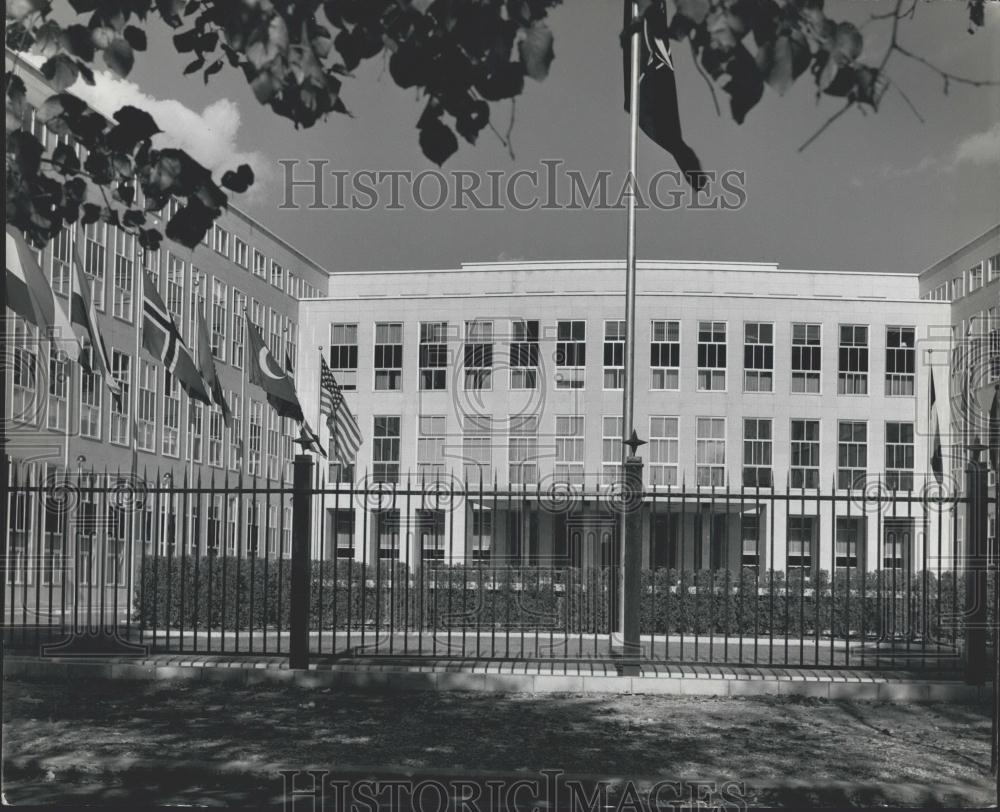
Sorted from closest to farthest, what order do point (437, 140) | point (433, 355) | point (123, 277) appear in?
point (437, 140) → point (123, 277) → point (433, 355)

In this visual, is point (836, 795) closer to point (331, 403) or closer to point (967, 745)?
point (967, 745)

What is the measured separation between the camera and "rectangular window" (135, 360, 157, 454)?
4066 cm

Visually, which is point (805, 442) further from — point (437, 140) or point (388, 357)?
point (437, 140)

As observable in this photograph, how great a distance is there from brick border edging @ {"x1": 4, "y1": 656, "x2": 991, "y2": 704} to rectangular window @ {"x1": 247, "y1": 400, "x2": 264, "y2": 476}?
3697cm

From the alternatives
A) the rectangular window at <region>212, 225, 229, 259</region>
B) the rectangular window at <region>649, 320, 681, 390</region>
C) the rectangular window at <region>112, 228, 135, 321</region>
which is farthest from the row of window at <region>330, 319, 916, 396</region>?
the rectangular window at <region>112, 228, 135, 321</region>

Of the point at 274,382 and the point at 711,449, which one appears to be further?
the point at 711,449

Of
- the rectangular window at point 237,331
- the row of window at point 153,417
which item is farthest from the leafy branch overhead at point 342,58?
the rectangular window at point 237,331

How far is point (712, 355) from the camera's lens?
45.8 m

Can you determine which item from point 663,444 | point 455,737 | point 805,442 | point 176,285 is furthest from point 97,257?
point 455,737

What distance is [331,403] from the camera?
2389cm

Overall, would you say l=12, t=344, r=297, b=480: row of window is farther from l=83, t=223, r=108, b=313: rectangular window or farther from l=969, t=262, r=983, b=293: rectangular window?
l=969, t=262, r=983, b=293: rectangular window

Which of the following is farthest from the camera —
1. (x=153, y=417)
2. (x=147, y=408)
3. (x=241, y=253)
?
(x=241, y=253)

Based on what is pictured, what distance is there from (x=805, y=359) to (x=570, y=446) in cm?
977

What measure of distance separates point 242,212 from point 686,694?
3409cm
